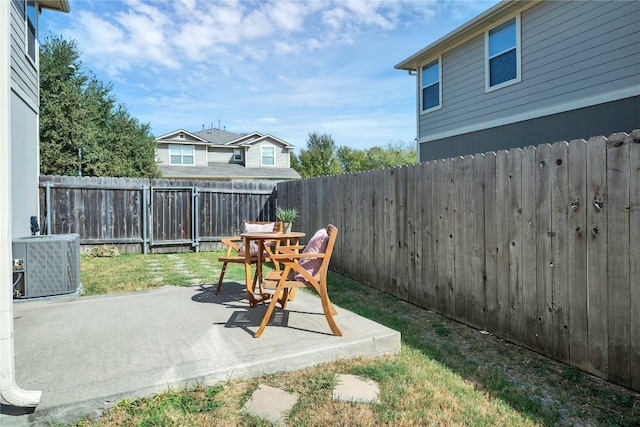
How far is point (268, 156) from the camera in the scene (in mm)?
25562

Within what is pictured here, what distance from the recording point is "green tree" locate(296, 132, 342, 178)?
3347cm

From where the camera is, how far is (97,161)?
16.5 metres

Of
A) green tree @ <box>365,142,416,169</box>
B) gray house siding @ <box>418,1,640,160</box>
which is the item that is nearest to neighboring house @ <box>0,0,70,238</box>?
gray house siding @ <box>418,1,640,160</box>

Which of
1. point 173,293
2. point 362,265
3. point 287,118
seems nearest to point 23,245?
point 173,293

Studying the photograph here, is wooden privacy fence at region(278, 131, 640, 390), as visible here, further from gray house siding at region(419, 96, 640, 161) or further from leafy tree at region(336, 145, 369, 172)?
leafy tree at region(336, 145, 369, 172)

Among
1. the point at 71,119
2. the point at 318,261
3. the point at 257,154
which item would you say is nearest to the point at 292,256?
the point at 318,261

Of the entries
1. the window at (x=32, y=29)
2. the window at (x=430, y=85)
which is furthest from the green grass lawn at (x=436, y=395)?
the window at (x=430, y=85)

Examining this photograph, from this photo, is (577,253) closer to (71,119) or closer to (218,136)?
(71,119)

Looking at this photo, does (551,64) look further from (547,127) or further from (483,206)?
(483,206)

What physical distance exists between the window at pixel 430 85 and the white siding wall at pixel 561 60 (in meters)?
0.91

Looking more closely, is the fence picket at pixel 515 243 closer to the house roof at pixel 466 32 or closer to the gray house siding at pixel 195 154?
the house roof at pixel 466 32

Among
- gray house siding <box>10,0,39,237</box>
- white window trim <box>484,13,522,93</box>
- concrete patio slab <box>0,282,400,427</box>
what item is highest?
white window trim <box>484,13,522,93</box>

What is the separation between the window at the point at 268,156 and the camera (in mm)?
25500

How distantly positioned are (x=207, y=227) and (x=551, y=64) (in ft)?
27.4
